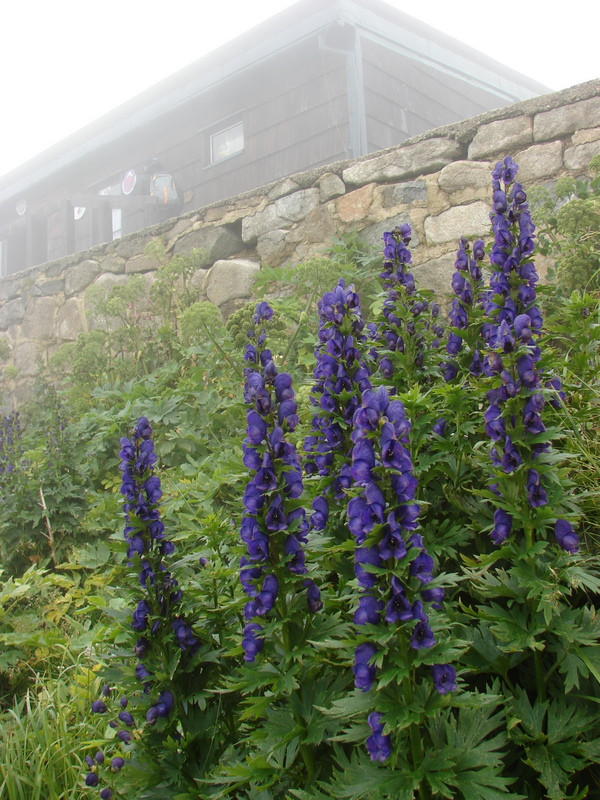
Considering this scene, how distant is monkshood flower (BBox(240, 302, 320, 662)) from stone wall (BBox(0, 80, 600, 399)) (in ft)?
10.2

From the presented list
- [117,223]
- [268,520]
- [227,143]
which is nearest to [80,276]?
[227,143]

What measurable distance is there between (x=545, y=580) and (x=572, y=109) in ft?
13.1

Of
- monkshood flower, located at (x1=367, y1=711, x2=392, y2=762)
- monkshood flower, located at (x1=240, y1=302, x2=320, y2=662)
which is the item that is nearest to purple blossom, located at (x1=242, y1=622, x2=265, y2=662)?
monkshood flower, located at (x1=240, y1=302, x2=320, y2=662)

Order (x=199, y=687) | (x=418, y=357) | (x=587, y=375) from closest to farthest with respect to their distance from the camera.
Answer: (x=199, y=687) < (x=418, y=357) < (x=587, y=375)

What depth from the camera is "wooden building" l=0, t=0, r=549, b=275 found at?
408 inches

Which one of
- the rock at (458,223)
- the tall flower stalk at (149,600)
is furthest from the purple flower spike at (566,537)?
the rock at (458,223)

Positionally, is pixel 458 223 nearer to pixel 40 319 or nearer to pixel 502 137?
pixel 502 137

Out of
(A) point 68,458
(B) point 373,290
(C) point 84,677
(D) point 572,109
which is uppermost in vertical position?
(D) point 572,109

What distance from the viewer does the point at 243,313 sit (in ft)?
12.3

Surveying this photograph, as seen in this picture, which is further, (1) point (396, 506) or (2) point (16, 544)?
(2) point (16, 544)

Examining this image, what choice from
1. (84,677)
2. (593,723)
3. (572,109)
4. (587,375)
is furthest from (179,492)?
(572,109)

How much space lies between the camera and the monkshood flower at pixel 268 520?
161 cm

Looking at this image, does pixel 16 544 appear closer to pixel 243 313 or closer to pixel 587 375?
pixel 243 313

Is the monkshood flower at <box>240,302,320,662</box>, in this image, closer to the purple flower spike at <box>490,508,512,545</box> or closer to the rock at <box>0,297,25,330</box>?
the purple flower spike at <box>490,508,512,545</box>
